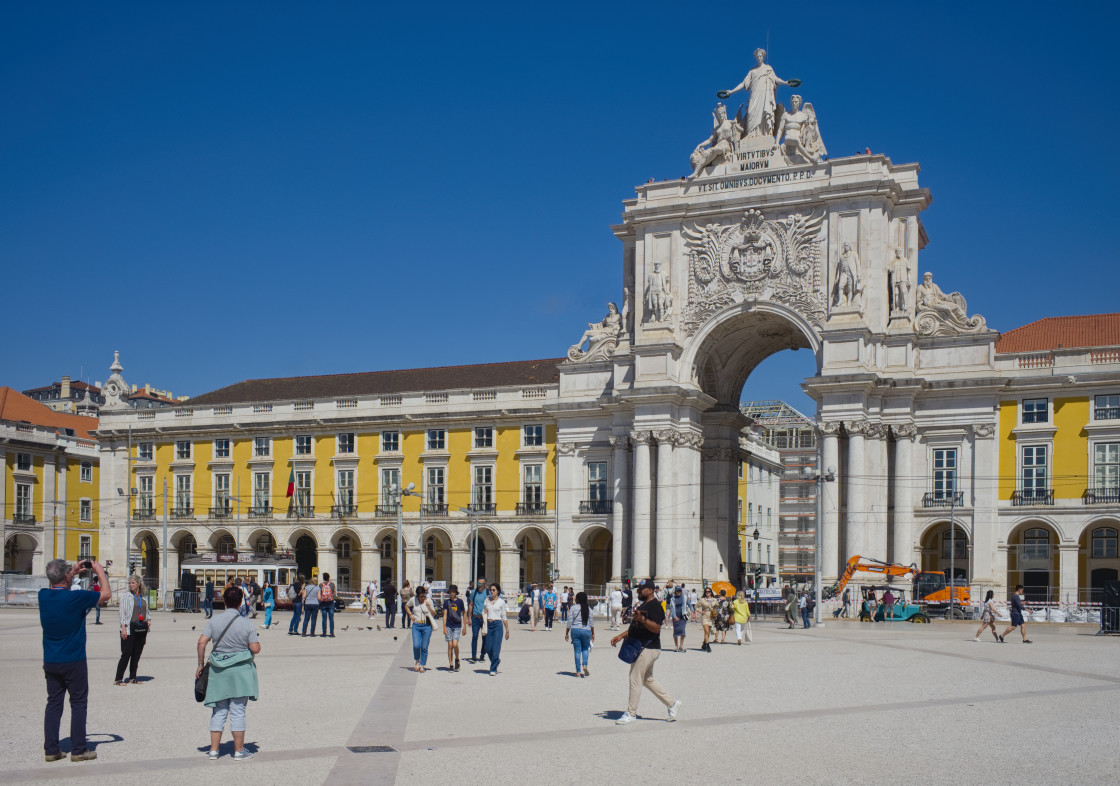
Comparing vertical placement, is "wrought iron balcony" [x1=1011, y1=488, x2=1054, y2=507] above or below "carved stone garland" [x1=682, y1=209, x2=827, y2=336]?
below

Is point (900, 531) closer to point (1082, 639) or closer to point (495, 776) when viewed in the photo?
point (1082, 639)

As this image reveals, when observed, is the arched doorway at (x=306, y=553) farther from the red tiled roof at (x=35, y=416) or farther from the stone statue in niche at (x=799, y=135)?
the stone statue in niche at (x=799, y=135)

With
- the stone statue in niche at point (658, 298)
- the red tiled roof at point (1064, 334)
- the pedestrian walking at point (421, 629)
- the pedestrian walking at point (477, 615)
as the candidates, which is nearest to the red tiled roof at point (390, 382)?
the stone statue in niche at point (658, 298)

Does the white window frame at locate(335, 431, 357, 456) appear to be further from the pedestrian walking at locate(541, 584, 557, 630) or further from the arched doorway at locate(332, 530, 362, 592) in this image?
the pedestrian walking at locate(541, 584, 557, 630)

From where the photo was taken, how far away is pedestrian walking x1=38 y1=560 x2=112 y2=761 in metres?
14.8

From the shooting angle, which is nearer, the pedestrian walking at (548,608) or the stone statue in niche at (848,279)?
the pedestrian walking at (548,608)

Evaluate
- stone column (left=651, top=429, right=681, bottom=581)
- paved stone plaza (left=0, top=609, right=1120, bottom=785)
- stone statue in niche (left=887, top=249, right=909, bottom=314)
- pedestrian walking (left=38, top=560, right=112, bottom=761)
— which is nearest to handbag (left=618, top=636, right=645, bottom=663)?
paved stone plaza (left=0, top=609, right=1120, bottom=785)

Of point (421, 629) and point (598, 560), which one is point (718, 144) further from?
point (421, 629)

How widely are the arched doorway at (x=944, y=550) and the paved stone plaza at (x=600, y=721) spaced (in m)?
29.4

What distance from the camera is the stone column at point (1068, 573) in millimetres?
56875

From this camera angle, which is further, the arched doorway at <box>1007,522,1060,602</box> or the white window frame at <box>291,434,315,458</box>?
the white window frame at <box>291,434,315,458</box>

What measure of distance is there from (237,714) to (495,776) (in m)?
3.22

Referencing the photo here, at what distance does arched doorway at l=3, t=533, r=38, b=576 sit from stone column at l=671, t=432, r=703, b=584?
1772 inches

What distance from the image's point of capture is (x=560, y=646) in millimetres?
36344
